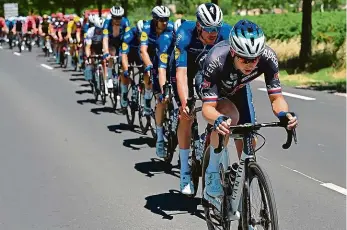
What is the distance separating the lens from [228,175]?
5.11 m

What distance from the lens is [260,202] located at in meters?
4.51

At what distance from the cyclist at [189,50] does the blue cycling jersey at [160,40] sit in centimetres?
125

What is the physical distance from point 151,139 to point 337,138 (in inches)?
110

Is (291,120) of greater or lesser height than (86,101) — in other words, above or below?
above

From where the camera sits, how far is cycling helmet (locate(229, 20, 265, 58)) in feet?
15.1

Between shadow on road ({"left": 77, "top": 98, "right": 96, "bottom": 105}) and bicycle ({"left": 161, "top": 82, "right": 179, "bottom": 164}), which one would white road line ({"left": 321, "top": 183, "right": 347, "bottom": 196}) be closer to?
bicycle ({"left": 161, "top": 82, "right": 179, "bottom": 164})

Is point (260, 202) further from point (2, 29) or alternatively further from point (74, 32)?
point (2, 29)

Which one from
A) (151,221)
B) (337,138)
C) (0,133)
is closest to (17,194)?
(151,221)

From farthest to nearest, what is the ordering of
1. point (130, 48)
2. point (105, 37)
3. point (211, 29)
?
point (105, 37) → point (130, 48) → point (211, 29)

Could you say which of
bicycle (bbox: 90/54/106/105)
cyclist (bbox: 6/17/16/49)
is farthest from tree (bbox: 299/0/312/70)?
cyclist (bbox: 6/17/16/49)

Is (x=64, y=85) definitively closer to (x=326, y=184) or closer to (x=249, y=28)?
(x=326, y=184)

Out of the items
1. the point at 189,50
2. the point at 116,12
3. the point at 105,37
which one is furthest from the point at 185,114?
the point at 105,37

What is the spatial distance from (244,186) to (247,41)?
99 centimetres

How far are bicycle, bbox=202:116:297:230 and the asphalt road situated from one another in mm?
967
